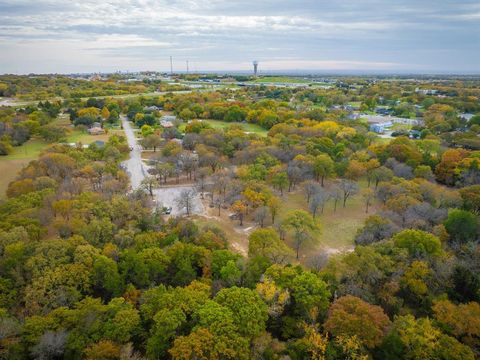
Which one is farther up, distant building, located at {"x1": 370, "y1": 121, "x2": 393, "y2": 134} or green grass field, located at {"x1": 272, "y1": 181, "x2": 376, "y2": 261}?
distant building, located at {"x1": 370, "y1": 121, "x2": 393, "y2": 134}

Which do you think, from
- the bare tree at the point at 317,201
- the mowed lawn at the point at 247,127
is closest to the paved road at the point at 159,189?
the bare tree at the point at 317,201

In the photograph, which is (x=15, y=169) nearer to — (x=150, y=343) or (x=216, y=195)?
(x=216, y=195)

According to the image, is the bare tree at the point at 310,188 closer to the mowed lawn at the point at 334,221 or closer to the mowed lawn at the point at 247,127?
the mowed lawn at the point at 334,221

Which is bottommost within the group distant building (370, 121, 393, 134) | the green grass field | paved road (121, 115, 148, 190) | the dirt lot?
the green grass field

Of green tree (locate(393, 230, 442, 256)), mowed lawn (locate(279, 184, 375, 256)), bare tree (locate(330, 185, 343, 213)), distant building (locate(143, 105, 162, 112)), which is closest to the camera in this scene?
green tree (locate(393, 230, 442, 256))

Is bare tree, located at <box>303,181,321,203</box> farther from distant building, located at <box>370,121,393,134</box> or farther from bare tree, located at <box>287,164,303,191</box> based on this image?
distant building, located at <box>370,121,393,134</box>

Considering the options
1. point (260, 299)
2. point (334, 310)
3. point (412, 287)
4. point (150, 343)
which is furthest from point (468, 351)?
point (150, 343)

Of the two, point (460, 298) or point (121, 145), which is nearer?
point (460, 298)

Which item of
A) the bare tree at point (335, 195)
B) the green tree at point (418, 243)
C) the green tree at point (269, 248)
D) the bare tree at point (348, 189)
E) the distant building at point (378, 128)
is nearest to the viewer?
the green tree at point (418, 243)

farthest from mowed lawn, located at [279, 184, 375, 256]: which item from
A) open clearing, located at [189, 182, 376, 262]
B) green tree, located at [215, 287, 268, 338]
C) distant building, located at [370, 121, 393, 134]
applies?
distant building, located at [370, 121, 393, 134]
